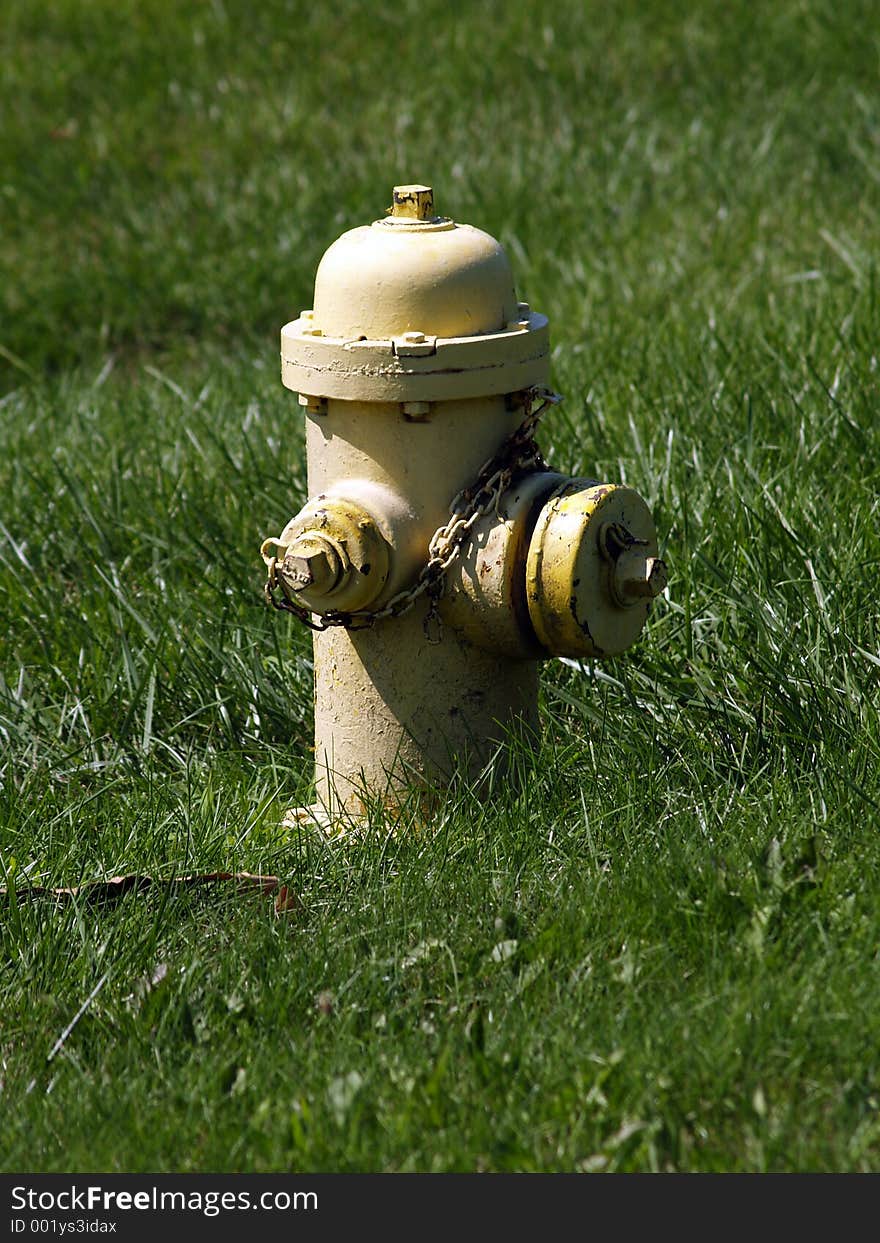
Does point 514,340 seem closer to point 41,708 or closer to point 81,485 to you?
point 41,708

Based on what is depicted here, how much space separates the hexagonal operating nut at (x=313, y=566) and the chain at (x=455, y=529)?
0.20ft

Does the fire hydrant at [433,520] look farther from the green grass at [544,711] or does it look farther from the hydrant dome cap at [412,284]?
the green grass at [544,711]

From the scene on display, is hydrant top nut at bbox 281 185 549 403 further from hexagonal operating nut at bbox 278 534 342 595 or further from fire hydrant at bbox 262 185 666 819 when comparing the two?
hexagonal operating nut at bbox 278 534 342 595

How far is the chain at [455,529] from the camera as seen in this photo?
Answer: 2.50m

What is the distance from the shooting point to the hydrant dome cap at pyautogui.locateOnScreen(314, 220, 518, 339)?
96.1 inches

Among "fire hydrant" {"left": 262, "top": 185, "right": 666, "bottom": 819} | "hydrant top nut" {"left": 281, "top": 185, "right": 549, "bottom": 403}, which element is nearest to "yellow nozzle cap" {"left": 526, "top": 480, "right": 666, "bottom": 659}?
"fire hydrant" {"left": 262, "top": 185, "right": 666, "bottom": 819}

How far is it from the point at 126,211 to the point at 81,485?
2602 mm

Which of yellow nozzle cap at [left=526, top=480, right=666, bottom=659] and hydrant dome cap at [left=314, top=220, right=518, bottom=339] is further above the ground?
hydrant dome cap at [left=314, top=220, right=518, bottom=339]

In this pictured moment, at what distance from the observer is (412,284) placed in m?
2.43

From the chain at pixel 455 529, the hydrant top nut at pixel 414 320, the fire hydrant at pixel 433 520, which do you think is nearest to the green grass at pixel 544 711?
the fire hydrant at pixel 433 520

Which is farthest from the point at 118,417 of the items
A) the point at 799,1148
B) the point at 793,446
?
the point at 799,1148

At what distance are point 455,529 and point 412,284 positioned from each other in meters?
0.38

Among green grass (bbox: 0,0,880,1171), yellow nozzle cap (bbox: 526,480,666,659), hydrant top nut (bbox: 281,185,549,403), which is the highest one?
hydrant top nut (bbox: 281,185,549,403)

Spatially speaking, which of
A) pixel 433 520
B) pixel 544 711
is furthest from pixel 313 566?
pixel 544 711
